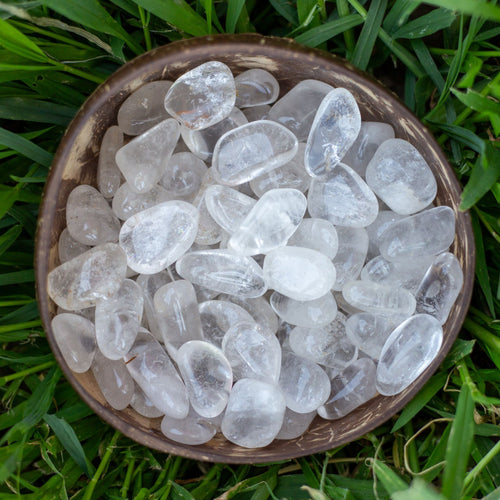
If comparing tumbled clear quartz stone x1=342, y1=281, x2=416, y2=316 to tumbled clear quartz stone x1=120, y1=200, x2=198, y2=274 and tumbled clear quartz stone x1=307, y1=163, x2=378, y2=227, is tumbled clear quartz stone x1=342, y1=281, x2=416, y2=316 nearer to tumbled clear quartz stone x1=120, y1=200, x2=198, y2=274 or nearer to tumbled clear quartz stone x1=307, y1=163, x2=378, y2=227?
tumbled clear quartz stone x1=307, y1=163, x2=378, y2=227

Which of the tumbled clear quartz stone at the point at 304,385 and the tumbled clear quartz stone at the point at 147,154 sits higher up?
the tumbled clear quartz stone at the point at 147,154

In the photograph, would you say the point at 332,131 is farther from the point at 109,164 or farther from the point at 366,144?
the point at 109,164

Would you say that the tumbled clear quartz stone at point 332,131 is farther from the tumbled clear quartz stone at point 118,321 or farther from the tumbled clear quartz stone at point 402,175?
the tumbled clear quartz stone at point 118,321

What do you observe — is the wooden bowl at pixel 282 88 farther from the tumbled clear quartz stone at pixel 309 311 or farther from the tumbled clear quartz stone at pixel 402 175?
the tumbled clear quartz stone at pixel 309 311

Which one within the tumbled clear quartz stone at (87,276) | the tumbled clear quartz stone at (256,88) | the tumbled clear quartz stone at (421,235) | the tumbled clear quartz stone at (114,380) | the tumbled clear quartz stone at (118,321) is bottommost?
the tumbled clear quartz stone at (114,380)

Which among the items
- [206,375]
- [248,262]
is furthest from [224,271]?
[206,375]

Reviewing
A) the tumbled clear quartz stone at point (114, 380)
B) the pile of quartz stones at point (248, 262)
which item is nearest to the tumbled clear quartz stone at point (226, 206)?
→ the pile of quartz stones at point (248, 262)
